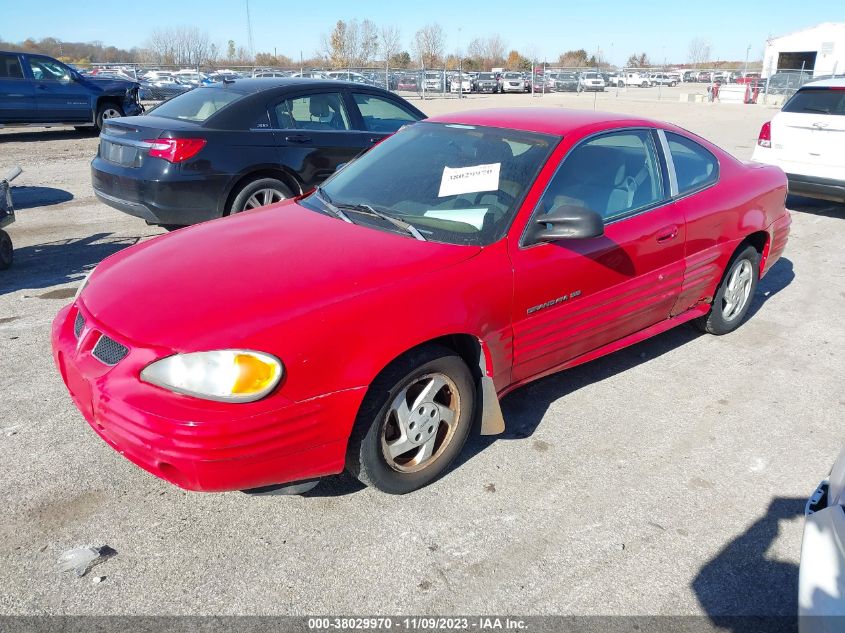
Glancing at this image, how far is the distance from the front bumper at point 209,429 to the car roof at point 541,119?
6.39 ft

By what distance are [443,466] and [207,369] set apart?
4.08 feet

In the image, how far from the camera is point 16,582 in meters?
2.54

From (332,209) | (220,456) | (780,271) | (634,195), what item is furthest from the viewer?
(780,271)

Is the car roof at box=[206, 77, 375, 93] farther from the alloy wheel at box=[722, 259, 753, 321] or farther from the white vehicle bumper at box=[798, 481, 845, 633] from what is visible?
the white vehicle bumper at box=[798, 481, 845, 633]

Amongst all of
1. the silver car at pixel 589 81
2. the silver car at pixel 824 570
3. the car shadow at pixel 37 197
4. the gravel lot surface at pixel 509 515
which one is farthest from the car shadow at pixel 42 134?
the silver car at pixel 589 81

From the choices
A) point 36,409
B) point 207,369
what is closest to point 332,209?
point 207,369

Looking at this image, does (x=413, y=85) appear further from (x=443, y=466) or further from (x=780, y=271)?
(x=443, y=466)

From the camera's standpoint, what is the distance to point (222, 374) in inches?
97.5

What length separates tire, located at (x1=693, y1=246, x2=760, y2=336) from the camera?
4.81 metres

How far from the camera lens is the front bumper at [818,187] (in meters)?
8.20

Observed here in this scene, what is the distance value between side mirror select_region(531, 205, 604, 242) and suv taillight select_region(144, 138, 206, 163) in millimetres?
4020

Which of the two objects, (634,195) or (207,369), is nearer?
(207,369)

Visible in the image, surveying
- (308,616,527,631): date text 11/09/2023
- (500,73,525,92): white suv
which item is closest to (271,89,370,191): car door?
(308,616,527,631): date text 11/09/2023

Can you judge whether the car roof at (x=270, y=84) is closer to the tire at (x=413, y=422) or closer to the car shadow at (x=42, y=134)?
the tire at (x=413, y=422)
